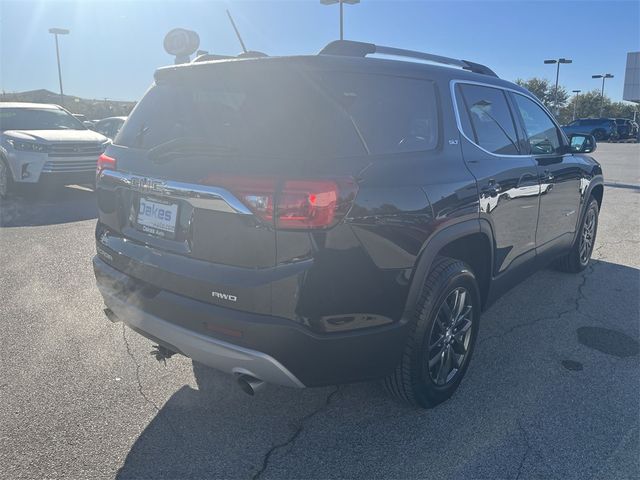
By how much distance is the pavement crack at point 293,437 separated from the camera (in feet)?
7.80

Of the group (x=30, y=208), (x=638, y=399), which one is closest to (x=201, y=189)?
(x=638, y=399)

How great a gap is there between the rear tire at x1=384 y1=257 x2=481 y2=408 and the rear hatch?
0.81m

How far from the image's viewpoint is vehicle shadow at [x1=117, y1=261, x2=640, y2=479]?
240cm

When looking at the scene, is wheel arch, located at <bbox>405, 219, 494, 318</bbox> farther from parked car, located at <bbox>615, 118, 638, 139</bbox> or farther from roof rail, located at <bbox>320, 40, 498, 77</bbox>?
parked car, located at <bbox>615, 118, 638, 139</bbox>

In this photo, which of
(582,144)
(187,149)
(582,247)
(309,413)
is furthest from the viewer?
(582,247)

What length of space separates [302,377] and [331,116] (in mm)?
1175

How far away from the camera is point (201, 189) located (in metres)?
2.23

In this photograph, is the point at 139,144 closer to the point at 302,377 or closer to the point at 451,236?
the point at 302,377

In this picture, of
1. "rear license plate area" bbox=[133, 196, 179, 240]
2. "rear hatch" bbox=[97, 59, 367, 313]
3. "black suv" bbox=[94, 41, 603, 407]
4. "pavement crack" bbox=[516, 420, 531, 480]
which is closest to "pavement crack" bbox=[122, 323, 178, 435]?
"black suv" bbox=[94, 41, 603, 407]

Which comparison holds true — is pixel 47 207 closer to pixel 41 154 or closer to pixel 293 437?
pixel 41 154

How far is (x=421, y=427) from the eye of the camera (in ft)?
8.89

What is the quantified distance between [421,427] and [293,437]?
69 centimetres

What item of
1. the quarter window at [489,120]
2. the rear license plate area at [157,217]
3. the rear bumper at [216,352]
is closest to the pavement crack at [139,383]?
the rear bumper at [216,352]

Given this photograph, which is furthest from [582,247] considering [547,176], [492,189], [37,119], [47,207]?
[37,119]
